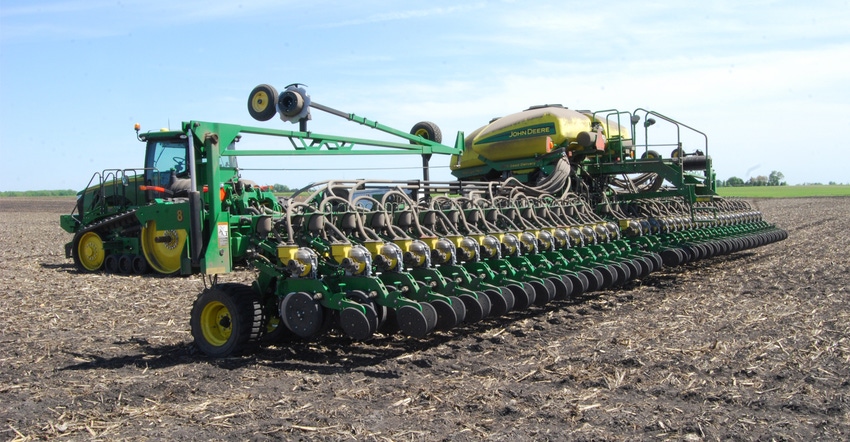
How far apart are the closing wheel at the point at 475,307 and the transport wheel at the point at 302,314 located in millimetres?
1278

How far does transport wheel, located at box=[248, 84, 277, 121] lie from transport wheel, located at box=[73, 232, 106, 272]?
301 inches

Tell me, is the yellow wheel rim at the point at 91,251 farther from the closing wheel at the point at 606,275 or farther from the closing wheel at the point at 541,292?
the closing wheel at the point at 606,275

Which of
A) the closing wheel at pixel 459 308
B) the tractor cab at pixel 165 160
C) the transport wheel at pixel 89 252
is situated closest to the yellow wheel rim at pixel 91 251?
the transport wheel at pixel 89 252

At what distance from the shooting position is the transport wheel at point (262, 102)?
6568mm

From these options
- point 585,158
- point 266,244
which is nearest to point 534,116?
point 585,158

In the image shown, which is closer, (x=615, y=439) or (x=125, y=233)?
(x=615, y=439)

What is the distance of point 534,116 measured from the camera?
11.9 metres

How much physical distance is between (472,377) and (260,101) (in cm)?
317

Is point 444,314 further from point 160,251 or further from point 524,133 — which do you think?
point 524,133

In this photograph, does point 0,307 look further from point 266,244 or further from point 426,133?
point 426,133

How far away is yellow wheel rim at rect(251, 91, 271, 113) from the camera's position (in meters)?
6.58

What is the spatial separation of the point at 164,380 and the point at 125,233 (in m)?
8.16

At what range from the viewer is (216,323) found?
648 centimetres

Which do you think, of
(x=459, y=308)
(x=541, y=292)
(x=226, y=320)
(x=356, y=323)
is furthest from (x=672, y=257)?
(x=226, y=320)
